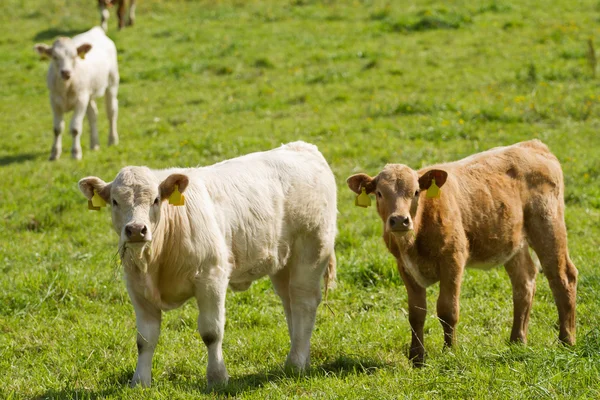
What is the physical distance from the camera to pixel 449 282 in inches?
250

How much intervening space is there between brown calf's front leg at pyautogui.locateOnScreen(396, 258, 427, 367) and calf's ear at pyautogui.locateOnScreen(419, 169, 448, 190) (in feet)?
2.21

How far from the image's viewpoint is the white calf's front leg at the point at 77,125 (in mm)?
14352

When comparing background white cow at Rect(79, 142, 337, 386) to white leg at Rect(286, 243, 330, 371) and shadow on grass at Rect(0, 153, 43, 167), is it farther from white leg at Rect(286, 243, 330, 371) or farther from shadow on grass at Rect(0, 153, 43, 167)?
shadow on grass at Rect(0, 153, 43, 167)

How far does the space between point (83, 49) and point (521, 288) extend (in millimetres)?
10532

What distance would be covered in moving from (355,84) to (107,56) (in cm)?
520

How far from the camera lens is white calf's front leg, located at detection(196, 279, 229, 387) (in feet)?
19.8

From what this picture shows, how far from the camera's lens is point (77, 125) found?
1452 cm

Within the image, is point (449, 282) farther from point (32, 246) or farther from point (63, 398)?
point (32, 246)

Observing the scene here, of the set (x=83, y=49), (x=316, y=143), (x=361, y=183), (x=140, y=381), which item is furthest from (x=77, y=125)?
(x=140, y=381)

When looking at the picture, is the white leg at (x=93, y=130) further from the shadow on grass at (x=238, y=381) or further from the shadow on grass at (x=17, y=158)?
the shadow on grass at (x=238, y=381)

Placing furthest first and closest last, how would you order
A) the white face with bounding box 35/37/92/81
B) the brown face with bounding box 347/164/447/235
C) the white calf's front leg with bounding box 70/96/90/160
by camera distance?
the white face with bounding box 35/37/92/81
the white calf's front leg with bounding box 70/96/90/160
the brown face with bounding box 347/164/447/235

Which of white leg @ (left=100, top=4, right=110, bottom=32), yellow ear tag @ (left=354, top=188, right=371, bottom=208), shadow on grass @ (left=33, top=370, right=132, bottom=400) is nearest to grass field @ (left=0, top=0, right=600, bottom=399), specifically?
shadow on grass @ (left=33, top=370, right=132, bottom=400)

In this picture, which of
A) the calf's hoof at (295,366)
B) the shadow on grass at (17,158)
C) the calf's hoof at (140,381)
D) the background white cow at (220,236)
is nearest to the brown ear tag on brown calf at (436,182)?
the background white cow at (220,236)

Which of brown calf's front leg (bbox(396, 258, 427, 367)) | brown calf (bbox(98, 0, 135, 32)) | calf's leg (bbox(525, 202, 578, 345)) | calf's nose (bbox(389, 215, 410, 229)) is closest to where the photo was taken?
calf's nose (bbox(389, 215, 410, 229))
